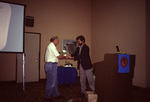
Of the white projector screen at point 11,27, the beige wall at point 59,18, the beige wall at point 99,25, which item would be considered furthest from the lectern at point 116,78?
the beige wall at point 59,18

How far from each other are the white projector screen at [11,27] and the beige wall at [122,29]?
3.80 m

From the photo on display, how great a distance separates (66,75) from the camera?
188 inches

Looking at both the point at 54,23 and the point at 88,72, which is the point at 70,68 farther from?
the point at 54,23

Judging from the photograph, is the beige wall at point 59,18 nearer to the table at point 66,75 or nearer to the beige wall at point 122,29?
the beige wall at point 122,29

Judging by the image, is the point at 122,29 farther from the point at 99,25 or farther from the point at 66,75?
the point at 66,75

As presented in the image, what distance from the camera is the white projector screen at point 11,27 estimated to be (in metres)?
3.48

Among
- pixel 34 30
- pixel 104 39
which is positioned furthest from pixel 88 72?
pixel 34 30

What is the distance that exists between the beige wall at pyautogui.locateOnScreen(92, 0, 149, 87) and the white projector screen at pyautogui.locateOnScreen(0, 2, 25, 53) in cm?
380

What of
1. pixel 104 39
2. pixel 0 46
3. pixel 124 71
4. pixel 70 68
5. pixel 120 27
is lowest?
pixel 70 68

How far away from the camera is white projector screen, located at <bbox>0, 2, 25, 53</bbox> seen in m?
3.48

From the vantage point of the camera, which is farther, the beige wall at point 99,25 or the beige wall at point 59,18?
the beige wall at point 59,18

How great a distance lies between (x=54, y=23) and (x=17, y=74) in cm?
289

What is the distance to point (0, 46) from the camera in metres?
3.43

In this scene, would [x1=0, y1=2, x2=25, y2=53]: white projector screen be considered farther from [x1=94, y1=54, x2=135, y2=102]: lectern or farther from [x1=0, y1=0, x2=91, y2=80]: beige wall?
[x1=94, y1=54, x2=135, y2=102]: lectern
